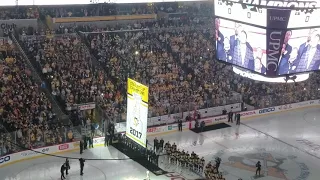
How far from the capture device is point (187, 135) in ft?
114

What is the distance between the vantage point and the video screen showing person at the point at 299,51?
2427 cm

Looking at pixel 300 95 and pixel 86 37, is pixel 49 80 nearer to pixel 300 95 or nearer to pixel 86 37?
pixel 86 37

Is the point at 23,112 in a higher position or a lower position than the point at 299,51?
lower

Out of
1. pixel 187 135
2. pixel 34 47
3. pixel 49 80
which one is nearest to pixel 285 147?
pixel 187 135

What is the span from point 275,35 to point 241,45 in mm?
2199

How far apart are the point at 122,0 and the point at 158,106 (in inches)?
484

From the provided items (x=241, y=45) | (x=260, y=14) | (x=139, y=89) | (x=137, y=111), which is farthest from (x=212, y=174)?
(x=260, y=14)

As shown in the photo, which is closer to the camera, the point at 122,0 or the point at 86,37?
the point at 86,37

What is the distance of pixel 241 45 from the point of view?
84.3 feet

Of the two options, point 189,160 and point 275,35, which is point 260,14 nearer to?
point 275,35

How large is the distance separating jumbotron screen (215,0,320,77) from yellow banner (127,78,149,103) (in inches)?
181

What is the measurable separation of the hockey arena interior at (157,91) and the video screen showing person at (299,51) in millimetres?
57

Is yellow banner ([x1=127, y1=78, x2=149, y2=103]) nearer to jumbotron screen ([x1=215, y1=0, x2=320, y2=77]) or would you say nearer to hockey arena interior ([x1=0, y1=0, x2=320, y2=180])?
hockey arena interior ([x1=0, y1=0, x2=320, y2=180])

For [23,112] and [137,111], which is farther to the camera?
[23,112]
